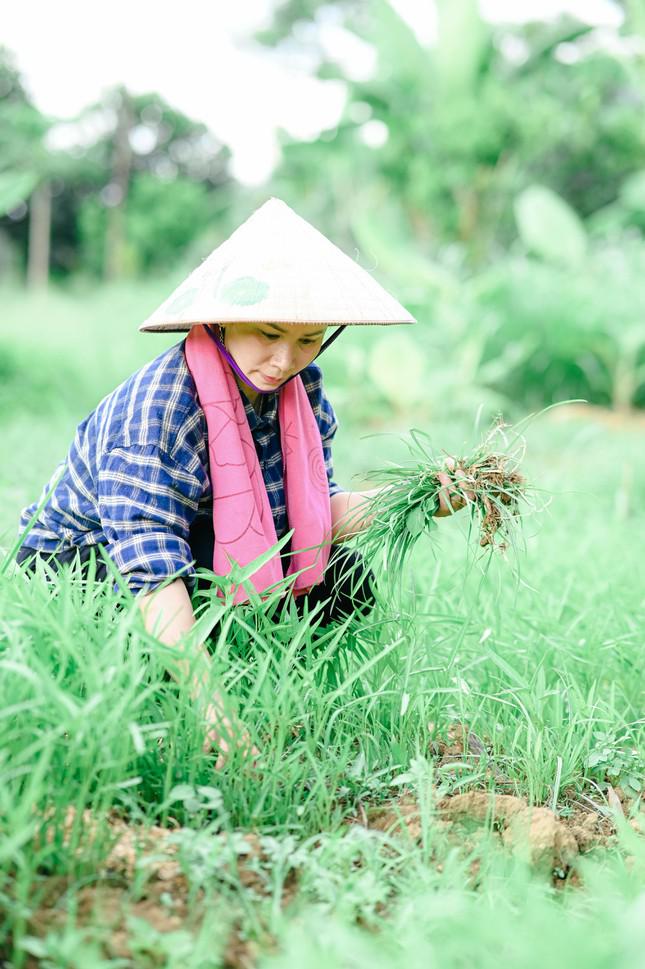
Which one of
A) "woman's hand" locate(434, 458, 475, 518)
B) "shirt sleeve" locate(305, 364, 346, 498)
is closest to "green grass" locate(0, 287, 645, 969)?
"woman's hand" locate(434, 458, 475, 518)

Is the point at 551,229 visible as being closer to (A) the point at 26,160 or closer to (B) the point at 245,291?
(B) the point at 245,291

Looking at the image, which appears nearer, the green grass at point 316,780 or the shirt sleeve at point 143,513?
the green grass at point 316,780

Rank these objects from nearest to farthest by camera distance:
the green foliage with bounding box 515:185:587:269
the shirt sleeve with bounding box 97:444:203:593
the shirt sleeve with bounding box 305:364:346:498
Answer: the shirt sleeve with bounding box 97:444:203:593 → the shirt sleeve with bounding box 305:364:346:498 → the green foliage with bounding box 515:185:587:269

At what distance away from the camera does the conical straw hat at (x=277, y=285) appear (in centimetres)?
171

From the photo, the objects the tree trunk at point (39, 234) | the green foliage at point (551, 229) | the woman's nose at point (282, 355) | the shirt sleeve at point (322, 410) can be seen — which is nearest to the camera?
the woman's nose at point (282, 355)

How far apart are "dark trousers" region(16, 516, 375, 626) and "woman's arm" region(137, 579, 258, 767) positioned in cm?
18

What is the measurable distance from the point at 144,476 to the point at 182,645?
0.97 feet

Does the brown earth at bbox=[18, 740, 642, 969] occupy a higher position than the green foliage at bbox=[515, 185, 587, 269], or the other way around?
the green foliage at bbox=[515, 185, 587, 269]

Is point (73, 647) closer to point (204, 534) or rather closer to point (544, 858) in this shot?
point (204, 534)

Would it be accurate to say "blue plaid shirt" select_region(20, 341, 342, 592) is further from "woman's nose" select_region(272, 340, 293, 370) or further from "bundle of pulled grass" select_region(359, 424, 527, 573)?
"bundle of pulled grass" select_region(359, 424, 527, 573)

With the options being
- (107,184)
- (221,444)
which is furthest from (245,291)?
(107,184)

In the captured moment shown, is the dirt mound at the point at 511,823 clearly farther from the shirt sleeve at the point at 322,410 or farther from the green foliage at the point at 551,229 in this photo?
the green foliage at the point at 551,229

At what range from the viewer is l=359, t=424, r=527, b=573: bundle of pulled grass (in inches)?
71.3

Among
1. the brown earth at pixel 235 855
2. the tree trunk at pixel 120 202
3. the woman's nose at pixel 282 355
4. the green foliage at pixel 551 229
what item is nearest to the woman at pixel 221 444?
the woman's nose at pixel 282 355
